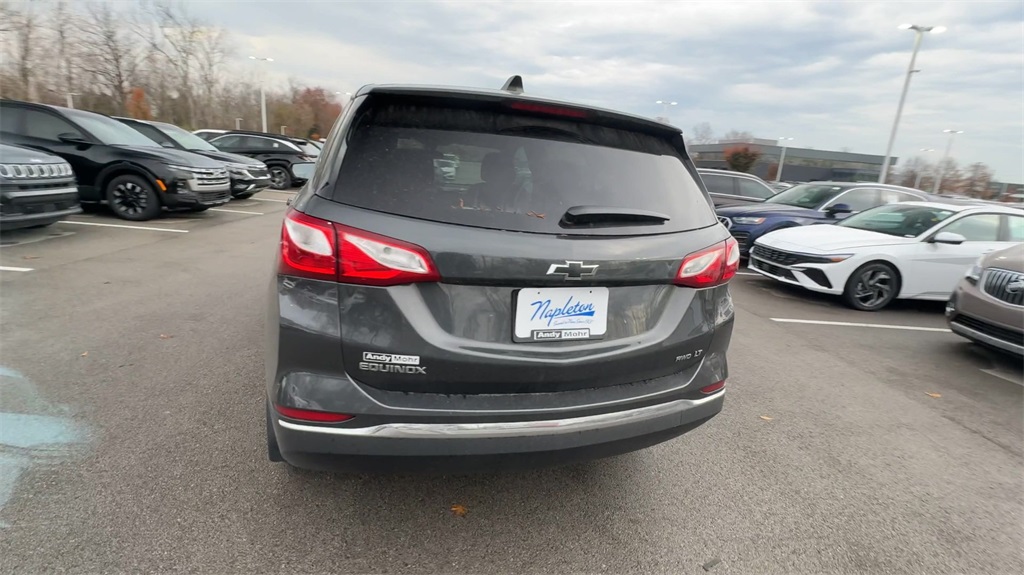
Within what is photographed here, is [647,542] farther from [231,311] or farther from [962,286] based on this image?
[962,286]

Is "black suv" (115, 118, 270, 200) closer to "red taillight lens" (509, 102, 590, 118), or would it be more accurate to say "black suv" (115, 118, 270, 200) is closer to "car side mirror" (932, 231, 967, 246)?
"red taillight lens" (509, 102, 590, 118)

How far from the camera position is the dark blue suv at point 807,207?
917cm

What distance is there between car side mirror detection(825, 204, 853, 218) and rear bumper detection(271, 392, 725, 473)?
900cm

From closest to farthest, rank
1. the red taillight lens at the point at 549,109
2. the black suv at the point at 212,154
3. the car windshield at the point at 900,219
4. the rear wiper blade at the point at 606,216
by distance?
the rear wiper blade at the point at 606,216 < the red taillight lens at the point at 549,109 < the car windshield at the point at 900,219 < the black suv at the point at 212,154

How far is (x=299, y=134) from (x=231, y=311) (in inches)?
2191

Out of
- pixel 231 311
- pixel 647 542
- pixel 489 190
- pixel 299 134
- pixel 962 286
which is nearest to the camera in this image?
pixel 489 190

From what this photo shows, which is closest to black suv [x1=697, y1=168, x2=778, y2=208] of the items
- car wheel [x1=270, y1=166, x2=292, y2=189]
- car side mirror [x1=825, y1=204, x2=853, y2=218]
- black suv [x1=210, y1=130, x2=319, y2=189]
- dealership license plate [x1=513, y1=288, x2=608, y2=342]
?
car side mirror [x1=825, y1=204, x2=853, y2=218]

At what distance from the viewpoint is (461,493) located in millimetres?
2482

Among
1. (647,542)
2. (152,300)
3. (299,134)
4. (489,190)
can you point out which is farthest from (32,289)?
(299,134)

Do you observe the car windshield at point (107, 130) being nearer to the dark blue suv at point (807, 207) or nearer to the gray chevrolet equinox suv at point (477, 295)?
the gray chevrolet equinox suv at point (477, 295)

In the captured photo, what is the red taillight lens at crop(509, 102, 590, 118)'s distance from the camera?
2.03 metres

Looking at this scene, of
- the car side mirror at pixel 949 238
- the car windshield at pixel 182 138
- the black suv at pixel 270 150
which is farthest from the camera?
the black suv at pixel 270 150

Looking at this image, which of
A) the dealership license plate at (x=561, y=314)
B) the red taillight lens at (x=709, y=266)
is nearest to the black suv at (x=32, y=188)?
the dealership license plate at (x=561, y=314)

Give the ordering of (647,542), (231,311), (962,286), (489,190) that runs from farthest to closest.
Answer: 1. (962,286)
2. (231,311)
3. (647,542)
4. (489,190)
